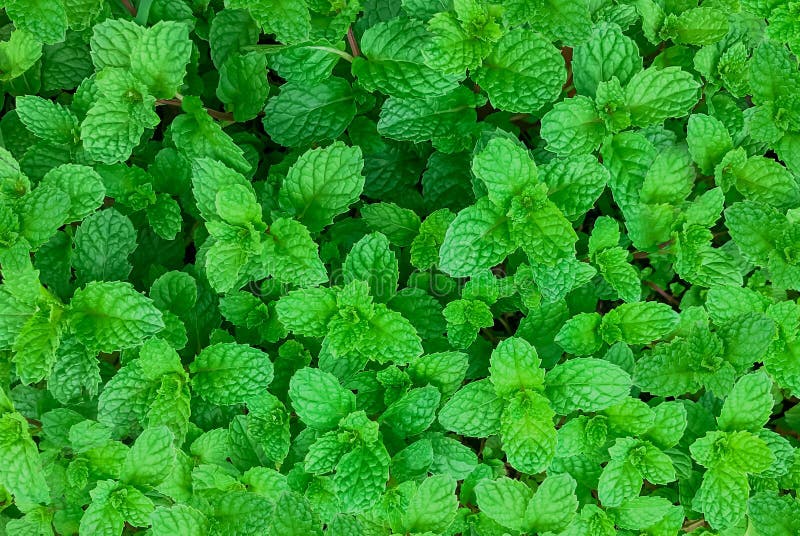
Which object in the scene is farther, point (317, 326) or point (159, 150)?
point (159, 150)

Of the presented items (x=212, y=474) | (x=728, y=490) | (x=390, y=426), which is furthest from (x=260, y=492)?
(x=728, y=490)

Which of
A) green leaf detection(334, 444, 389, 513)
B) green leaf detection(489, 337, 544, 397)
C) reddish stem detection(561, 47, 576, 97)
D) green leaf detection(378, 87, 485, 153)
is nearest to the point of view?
green leaf detection(334, 444, 389, 513)

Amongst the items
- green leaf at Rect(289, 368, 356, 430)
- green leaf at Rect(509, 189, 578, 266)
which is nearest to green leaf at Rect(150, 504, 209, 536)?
green leaf at Rect(289, 368, 356, 430)

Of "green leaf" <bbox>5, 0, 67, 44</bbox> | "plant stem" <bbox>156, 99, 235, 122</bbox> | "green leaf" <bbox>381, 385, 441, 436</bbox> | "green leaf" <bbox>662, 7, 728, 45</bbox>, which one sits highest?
"green leaf" <bbox>662, 7, 728, 45</bbox>

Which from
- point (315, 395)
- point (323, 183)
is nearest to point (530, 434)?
point (315, 395)

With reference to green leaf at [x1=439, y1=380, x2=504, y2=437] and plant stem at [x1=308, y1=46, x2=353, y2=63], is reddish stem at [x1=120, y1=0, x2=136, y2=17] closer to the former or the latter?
plant stem at [x1=308, y1=46, x2=353, y2=63]

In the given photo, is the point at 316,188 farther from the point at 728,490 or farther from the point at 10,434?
the point at 728,490

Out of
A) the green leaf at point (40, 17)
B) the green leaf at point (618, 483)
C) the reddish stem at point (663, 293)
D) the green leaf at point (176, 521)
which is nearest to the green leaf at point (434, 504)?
the green leaf at point (618, 483)
